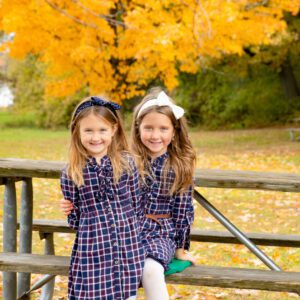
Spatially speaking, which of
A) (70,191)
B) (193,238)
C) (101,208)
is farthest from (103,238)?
(193,238)

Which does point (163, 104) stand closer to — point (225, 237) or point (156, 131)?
point (156, 131)

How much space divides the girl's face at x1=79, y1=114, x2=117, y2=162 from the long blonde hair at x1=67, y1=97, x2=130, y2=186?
0.08ft

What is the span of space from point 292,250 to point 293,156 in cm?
860

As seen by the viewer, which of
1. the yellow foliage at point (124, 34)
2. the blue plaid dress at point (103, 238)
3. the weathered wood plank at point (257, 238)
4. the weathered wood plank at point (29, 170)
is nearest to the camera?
the blue plaid dress at point (103, 238)

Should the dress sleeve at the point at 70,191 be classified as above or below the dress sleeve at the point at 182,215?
above

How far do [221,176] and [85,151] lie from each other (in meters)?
0.90

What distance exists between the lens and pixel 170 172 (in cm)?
338

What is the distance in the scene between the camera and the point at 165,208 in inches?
133

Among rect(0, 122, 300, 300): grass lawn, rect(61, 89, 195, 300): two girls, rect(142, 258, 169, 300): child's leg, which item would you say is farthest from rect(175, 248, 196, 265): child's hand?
rect(0, 122, 300, 300): grass lawn

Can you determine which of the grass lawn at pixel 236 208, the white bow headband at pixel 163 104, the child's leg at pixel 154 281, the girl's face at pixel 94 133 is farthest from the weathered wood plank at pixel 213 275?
the grass lawn at pixel 236 208

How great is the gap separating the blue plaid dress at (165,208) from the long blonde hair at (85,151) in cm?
24

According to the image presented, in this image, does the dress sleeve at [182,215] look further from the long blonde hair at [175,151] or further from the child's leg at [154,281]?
the child's leg at [154,281]

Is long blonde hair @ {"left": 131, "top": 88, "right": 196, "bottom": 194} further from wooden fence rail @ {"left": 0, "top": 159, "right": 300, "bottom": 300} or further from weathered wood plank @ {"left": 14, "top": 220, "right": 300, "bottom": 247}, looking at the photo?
weathered wood plank @ {"left": 14, "top": 220, "right": 300, "bottom": 247}

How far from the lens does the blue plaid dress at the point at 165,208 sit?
3330 mm
